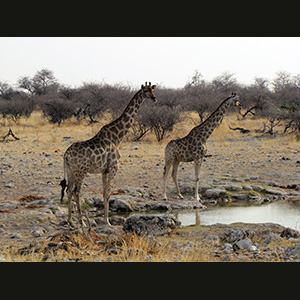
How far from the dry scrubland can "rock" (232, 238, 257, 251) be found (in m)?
0.36

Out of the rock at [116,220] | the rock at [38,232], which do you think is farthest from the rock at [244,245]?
the rock at [38,232]

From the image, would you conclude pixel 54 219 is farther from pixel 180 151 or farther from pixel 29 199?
pixel 180 151

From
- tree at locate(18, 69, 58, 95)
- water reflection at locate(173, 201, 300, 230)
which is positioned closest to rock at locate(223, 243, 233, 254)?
water reflection at locate(173, 201, 300, 230)

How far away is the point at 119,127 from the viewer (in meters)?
8.84

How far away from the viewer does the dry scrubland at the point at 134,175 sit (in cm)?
618

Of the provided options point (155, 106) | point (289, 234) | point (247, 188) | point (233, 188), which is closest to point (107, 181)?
point (289, 234)

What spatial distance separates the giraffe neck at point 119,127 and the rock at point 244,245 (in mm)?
3144

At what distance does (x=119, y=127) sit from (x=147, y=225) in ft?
6.90

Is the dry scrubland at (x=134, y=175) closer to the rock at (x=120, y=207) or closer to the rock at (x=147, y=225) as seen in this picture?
the rock at (x=147, y=225)

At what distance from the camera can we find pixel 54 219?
873 cm

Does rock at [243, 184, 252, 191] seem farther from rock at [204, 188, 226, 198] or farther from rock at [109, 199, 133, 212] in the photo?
rock at [109, 199, 133, 212]

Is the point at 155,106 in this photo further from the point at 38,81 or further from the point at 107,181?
the point at 38,81

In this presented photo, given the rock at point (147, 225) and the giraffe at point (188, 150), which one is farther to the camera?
the giraffe at point (188, 150)

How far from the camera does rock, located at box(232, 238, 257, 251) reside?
6.54 meters
